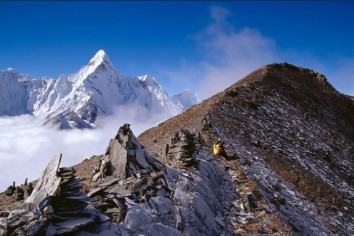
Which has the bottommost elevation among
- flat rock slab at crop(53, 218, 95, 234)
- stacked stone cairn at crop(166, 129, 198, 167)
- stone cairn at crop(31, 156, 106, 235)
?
flat rock slab at crop(53, 218, 95, 234)

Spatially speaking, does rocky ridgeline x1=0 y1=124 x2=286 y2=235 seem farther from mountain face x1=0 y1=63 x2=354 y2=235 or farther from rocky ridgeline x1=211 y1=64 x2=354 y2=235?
rocky ridgeline x1=211 y1=64 x2=354 y2=235

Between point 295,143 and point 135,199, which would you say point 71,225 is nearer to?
point 135,199

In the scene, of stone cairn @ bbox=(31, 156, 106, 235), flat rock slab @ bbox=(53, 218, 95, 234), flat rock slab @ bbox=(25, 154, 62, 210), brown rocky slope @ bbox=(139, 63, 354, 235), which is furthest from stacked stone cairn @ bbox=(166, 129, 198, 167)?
flat rock slab @ bbox=(53, 218, 95, 234)

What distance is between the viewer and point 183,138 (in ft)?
75.3

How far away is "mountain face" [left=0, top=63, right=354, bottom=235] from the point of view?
12219 mm

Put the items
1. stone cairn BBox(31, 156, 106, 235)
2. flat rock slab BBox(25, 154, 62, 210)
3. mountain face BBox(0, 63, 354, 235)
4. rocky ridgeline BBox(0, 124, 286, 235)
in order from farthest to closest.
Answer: mountain face BBox(0, 63, 354, 235) < flat rock slab BBox(25, 154, 62, 210) < rocky ridgeline BBox(0, 124, 286, 235) < stone cairn BBox(31, 156, 106, 235)

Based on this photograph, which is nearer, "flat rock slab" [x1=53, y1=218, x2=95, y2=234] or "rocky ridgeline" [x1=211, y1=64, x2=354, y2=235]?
"flat rock slab" [x1=53, y1=218, x2=95, y2=234]

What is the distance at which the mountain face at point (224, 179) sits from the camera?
1222cm

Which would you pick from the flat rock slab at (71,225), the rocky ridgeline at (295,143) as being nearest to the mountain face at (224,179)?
the flat rock slab at (71,225)

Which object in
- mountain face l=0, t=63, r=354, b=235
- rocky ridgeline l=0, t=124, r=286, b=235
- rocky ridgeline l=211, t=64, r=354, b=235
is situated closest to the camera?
rocky ridgeline l=0, t=124, r=286, b=235

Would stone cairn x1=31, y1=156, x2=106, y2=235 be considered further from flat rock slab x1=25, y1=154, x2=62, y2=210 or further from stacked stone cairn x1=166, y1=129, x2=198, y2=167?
stacked stone cairn x1=166, y1=129, x2=198, y2=167

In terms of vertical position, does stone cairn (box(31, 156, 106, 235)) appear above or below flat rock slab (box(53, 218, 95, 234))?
above

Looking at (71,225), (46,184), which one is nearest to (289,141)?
(46,184)

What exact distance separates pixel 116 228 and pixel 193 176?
8.13 m
